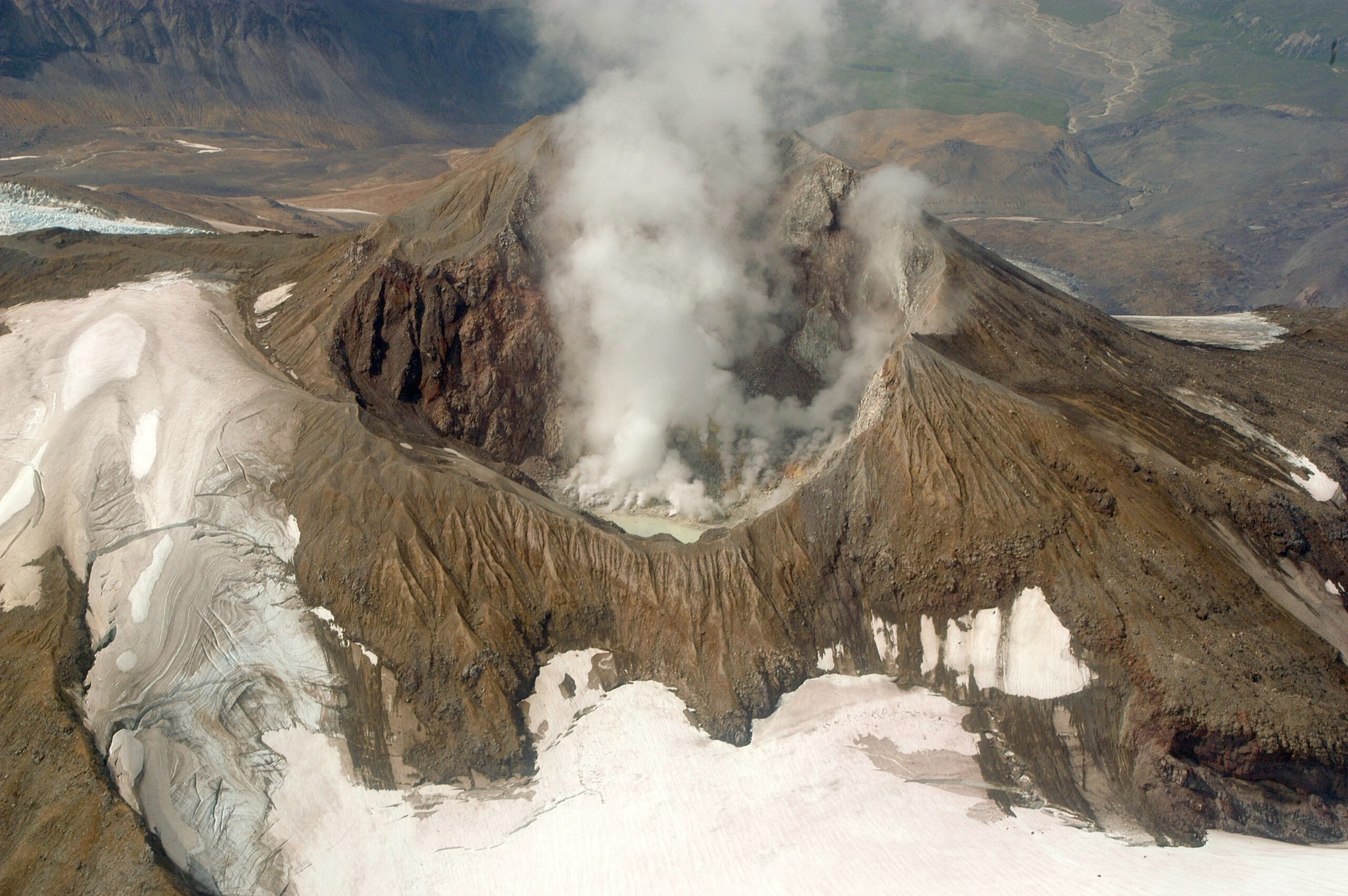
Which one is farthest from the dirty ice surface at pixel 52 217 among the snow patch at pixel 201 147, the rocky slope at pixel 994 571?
the snow patch at pixel 201 147

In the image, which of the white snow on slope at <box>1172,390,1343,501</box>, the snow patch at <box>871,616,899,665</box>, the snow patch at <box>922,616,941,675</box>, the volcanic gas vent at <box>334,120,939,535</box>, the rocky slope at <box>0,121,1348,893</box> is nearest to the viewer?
the rocky slope at <box>0,121,1348,893</box>

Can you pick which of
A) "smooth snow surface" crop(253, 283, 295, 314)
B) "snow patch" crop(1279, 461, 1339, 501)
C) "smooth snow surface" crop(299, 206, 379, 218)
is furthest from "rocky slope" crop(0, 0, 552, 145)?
"snow patch" crop(1279, 461, 1339, 501)

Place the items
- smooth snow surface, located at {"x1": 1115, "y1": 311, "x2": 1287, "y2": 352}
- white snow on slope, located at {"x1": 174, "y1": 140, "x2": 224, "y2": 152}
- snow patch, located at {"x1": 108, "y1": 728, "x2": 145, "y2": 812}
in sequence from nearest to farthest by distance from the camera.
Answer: snow patch, located at {"x1": 108, "y1": 728, "x2": 145, "y2": 812}
smooth snow surface, located at {"x1": 1115, "y1": 311, "x2": 1287, "y2": 352}
white snow on slope, located at {"x1": 174, "y1": 140, "x2": 224, "y2": 152}

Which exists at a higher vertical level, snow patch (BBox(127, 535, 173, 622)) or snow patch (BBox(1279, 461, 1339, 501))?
snow patch (BBox(1279, 461, 1339, 501))

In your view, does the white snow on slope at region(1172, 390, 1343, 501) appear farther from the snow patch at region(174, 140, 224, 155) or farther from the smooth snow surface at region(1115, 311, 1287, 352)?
the snow patch at region(174, 140, 224, 155)

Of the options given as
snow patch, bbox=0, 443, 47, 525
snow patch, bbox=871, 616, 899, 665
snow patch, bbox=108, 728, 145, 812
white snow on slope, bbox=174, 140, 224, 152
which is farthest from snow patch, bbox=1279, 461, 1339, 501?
white snow on slope, bbox=174, 140, 224, 152

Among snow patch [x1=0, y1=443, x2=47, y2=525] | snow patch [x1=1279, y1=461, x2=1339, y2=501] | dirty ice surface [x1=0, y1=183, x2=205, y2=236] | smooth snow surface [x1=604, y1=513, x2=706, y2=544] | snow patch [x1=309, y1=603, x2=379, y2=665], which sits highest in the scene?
dirty ice surface [x1=0, y1=183, x2=205, y2=236]

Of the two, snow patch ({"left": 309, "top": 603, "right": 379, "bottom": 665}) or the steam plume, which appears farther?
the steam plume

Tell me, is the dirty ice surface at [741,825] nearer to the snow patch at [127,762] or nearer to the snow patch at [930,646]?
the snow patch at [930,646]
